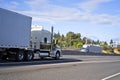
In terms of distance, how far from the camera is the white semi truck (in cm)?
2677

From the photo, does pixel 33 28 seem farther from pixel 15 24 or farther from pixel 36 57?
pixel 15 24

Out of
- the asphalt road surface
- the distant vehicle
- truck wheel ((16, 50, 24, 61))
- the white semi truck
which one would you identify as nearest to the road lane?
the asphalt road surface

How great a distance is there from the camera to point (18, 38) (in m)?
28.7

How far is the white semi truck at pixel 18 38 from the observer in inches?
1054

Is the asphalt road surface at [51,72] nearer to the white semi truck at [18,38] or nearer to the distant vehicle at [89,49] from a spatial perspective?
the white semi truck at [18,38]

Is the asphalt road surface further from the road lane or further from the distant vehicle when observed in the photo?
the distant vehicle

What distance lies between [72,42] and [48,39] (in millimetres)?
155221

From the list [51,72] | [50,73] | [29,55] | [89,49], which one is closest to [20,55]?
[29,55]

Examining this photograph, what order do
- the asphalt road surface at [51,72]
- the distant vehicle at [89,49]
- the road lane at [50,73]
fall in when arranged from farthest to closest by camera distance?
the distant vehicle at [89,49] < the asphalt road surface at [51,72] < the road lane at [50,73]

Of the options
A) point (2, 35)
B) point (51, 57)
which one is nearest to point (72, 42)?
point (51, 57)

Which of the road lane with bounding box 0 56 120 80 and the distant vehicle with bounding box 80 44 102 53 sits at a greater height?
the distant vehicle with bounding box 80 44 102 53

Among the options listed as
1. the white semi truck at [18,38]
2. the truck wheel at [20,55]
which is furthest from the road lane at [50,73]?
the truck wheel at [20,55]

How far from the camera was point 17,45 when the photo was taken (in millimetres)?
28703

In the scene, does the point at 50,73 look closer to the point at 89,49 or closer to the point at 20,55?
the point at 20,55
